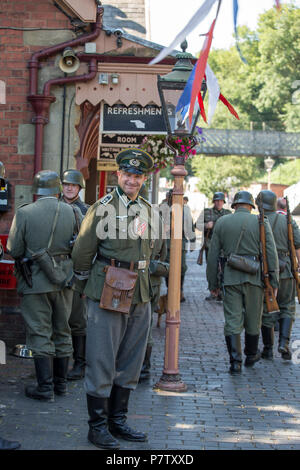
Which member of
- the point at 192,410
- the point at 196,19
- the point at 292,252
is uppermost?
the point at 196,19

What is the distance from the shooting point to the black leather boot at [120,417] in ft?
17.7

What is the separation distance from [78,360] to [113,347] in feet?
8.00

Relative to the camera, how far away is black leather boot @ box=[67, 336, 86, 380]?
24.4 feet

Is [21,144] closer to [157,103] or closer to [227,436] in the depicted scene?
[157,103]

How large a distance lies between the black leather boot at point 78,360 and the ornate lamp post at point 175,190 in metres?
0.86

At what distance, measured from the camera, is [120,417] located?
18.0 feet

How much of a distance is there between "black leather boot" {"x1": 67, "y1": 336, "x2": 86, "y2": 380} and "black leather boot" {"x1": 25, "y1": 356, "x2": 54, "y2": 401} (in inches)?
33.1

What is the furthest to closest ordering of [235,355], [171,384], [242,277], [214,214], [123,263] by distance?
[214,214], [242,277], [235,355], [171,384], [123,263]

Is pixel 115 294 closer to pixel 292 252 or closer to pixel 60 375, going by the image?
pixel 60 375

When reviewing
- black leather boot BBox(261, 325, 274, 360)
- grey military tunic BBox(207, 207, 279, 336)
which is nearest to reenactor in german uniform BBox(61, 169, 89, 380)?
grey military tunic BBox(207, 207, 279, 336)

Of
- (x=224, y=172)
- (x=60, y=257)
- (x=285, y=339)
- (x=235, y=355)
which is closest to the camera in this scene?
(x=60, y=257)

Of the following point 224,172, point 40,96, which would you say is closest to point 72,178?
point 40,96

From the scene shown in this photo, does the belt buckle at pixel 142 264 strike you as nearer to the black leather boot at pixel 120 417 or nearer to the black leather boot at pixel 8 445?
the black leather boot at pixel 120 417

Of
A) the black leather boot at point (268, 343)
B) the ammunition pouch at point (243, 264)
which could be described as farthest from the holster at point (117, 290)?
the black leather boot at point (268, 343)
